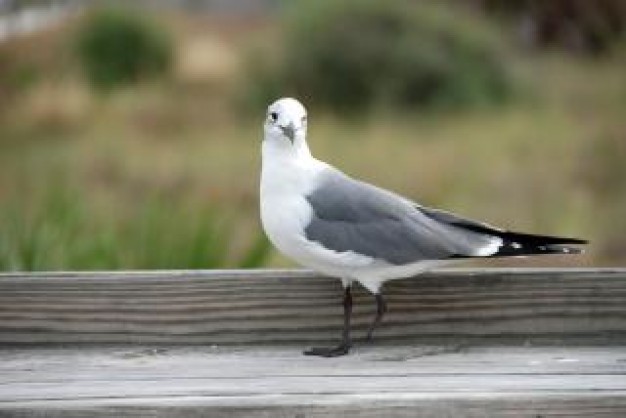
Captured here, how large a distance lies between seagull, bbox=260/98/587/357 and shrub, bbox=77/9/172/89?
13.9 meters

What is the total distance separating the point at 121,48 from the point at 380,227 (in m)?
15.0

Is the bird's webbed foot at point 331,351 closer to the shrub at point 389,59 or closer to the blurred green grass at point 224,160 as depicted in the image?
the blurred green grass at point 224,160

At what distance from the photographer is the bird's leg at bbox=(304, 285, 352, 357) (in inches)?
84.7

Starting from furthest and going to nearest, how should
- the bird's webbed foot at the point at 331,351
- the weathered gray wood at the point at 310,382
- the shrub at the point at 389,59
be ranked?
the shrub at the point at 389,59
the bird's webbed foot at the point at 331,351
the weathered gray wood at the point at 310,382

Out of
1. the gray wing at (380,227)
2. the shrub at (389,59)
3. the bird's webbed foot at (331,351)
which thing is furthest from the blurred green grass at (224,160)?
the bird's webbed foot at (331,351)

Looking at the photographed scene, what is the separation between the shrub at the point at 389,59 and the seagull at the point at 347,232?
34.1 feet

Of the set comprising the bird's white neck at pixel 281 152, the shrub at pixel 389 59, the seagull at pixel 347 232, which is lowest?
the seagull at pixel 347 232

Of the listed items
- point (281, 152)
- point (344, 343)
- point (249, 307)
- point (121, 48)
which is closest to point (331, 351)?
point (344, 343)

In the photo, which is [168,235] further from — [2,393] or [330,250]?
[2,393]

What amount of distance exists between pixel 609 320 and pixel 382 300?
375 mm

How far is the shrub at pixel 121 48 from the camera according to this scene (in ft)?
53.7

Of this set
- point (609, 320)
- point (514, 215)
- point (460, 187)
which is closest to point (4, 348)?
point (609, 320)

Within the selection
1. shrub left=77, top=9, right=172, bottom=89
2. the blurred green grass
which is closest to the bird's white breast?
the blurred green grass

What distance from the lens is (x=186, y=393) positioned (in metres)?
1.86
